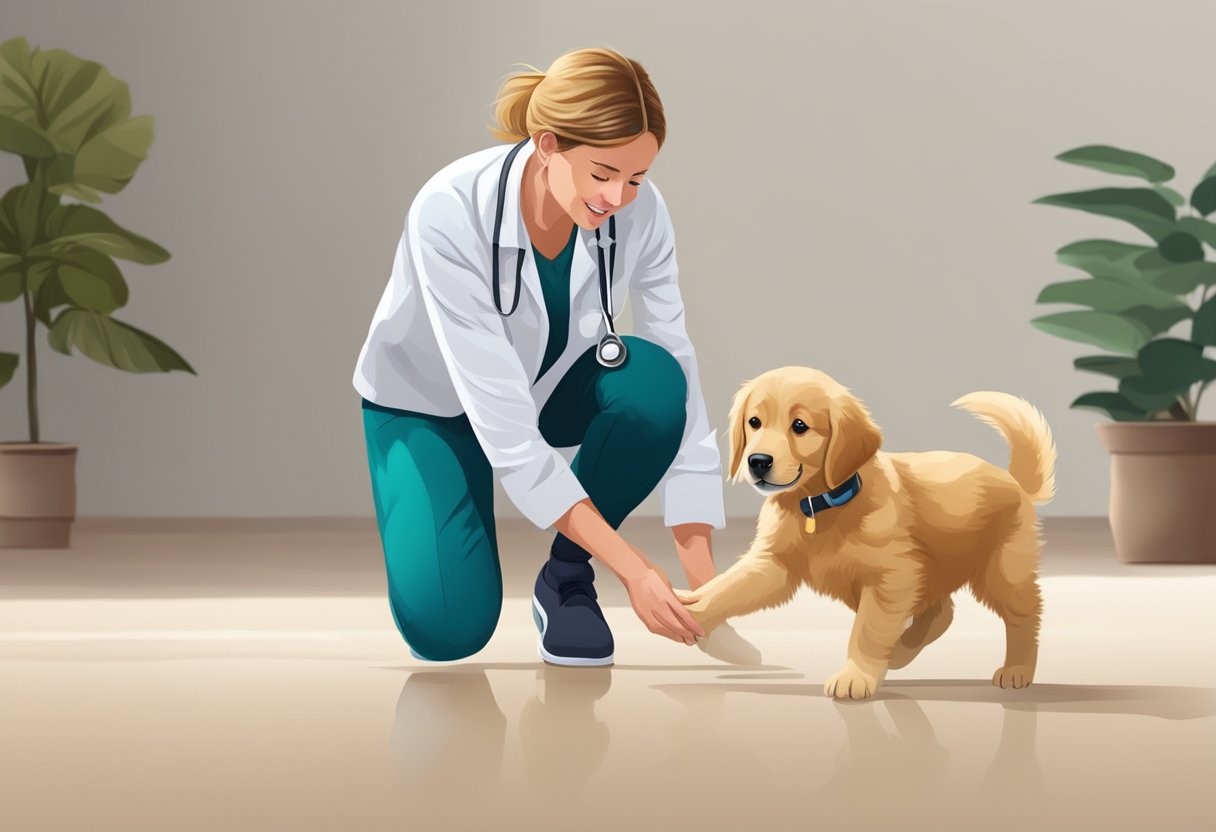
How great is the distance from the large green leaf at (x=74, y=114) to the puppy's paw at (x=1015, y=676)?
295 centimetres

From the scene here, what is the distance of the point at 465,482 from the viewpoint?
2.05 metres

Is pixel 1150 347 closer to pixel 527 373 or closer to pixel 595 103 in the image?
pixel 527 373

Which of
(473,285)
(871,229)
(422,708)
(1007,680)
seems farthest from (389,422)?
(871,229)

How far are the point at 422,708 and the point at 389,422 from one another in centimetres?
48

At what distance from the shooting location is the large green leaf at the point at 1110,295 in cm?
357

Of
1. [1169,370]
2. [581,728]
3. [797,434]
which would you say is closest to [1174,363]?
[1169,370]

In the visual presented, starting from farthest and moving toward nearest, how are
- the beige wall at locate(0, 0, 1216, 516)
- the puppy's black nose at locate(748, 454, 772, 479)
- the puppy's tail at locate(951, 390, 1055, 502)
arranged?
the beige wall at locate(0, 0, 1216, 516)
the puppy's tail at locate(951, 390, 1055, 502)
the puppy's black nose at locate(748, 454, 772, 479)

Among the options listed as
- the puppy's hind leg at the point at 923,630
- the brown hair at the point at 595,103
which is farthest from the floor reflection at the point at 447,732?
the brown hair at the point at 595,103

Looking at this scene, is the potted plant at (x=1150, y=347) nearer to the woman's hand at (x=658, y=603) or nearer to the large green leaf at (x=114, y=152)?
the woman's hand at (x=658, y=603)

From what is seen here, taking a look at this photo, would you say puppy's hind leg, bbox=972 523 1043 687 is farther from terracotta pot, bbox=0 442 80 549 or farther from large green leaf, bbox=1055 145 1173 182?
terracotta pot, bbox=0 442 80 549

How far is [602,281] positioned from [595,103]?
11.5 inches

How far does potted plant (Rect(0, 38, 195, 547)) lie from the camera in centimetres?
398

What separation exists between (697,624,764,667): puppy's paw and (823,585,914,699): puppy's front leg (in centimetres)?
21

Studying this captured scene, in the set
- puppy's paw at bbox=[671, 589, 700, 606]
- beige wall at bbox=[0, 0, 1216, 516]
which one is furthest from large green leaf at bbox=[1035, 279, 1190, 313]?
puppy's paw at bbox=[671, 589, 700, 606]
